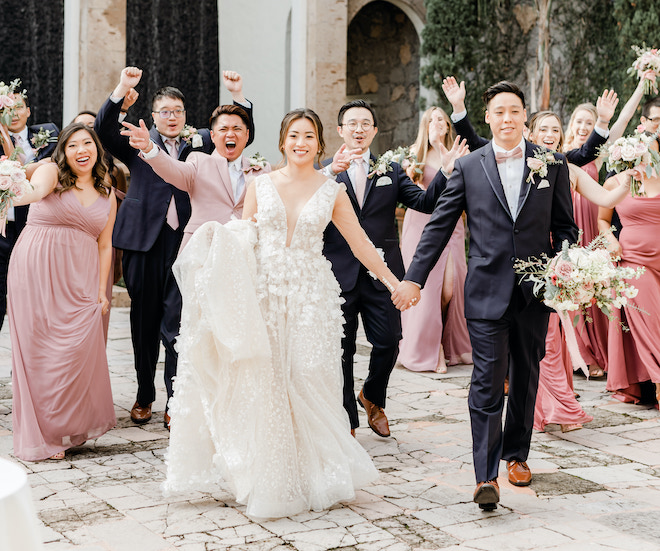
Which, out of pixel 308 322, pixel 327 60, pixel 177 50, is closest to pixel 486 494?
pixel 308 322

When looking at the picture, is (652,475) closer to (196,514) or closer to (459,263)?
(196,514)

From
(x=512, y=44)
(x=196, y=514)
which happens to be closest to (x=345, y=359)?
(x=196, y=514)

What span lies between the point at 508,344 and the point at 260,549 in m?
1.64

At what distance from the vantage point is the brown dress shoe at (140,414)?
6.14m

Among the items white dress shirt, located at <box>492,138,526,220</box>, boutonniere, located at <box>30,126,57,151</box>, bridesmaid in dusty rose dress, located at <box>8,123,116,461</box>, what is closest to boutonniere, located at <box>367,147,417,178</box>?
white dress shirt, located at <box>492,138,526,220</box>

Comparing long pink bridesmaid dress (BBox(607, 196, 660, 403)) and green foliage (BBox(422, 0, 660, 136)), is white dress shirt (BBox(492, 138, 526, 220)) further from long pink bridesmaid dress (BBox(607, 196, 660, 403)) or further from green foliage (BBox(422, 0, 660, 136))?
green foliage (BBox(422, 0, 660, 136))

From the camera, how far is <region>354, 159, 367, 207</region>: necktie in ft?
18.9

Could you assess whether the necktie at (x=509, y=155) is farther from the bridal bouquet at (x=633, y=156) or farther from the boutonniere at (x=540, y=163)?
the bridal bouquet at (x=633, y=156)

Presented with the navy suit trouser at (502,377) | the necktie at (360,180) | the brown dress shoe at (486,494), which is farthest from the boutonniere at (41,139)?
the brown dress shoe at (486,494)

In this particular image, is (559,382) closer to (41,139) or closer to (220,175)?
(220,175)

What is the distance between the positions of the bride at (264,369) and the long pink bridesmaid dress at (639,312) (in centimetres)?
318

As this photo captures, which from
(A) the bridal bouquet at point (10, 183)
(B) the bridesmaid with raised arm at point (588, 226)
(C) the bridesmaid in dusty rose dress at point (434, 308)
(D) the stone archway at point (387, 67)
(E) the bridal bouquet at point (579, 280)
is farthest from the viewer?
(D) the stone archway at point (387, 67)

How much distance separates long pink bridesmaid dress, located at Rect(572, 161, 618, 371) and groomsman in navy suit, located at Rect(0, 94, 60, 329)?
4498 millimetres

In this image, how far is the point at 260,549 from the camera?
150 inches
